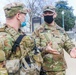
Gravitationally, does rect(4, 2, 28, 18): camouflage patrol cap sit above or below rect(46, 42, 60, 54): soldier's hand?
above

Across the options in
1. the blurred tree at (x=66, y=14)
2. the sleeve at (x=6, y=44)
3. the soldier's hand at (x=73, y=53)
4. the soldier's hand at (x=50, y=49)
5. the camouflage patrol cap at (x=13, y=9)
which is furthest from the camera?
the blurred tree at (x=66, y=14)

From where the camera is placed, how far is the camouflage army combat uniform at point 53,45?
4.50 m

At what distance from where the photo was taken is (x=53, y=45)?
177 inches

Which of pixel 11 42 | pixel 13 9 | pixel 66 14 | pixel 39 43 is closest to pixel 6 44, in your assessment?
pixel 11 42

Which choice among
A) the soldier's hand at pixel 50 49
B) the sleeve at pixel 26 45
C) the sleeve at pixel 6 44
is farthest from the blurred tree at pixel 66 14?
the sleeve at pixel 6 44

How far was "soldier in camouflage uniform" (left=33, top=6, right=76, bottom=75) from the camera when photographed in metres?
4.48

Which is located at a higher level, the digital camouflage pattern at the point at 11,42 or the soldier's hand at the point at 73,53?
the digital camouflage pattern at the point at 11,42

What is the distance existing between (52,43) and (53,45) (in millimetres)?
47

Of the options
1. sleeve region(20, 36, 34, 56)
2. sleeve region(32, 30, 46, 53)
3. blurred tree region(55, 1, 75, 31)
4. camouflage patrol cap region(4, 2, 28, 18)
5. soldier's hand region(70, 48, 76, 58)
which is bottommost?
blurred tree region(55, 1, 75, 31)

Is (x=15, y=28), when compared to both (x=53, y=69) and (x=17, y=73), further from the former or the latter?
(x=53, y=69)

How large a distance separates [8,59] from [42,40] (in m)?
1.49

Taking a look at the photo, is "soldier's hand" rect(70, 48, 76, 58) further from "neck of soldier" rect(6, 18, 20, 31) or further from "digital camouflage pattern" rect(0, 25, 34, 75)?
"neck of soldier" rect(6, 18, 20, 31)

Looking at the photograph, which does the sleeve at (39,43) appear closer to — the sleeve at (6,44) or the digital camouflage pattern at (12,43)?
the digital camouflage pattern at (12,43)

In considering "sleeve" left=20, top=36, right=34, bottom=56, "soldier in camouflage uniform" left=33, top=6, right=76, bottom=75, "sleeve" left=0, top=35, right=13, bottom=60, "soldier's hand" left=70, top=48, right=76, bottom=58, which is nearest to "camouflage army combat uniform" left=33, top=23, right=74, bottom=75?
"soldier in camouflage uniform" left=33, top=6, right=76, bottom=75
